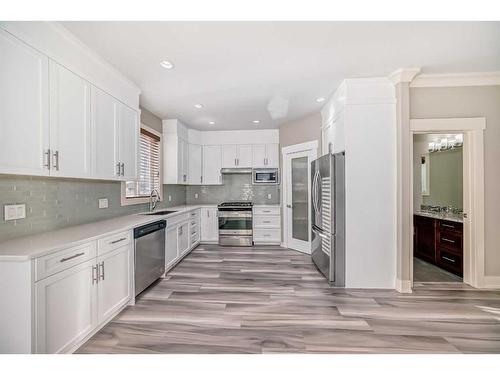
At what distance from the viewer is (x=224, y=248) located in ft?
16.4

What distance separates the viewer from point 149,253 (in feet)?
9.47

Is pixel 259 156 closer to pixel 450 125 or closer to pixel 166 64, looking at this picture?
pixel 166 64

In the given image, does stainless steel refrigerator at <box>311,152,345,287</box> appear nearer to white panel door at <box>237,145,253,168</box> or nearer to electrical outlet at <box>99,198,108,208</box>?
white panel door at <box>237,145,253,168</box>

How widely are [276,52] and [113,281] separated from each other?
2.66m

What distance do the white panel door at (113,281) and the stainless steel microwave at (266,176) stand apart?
3368 millimetres

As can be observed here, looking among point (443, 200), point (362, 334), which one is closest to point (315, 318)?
point (362, 334)

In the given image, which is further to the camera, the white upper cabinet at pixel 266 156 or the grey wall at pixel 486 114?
the white upper cabinet at pixel 266 156

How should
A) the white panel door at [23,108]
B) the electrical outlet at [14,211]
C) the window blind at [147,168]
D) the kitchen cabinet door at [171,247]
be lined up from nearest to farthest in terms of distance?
the white panel door at [23,108], the electrical outlet at [14,211], the kitchen cabinet door at [171,247], the window blind at [147,168]

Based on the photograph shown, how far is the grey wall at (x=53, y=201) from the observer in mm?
1843

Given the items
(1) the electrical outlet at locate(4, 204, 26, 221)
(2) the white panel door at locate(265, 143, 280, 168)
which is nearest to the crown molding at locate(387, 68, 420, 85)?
(2) the white panel door at locate(265, 143, 280, 168)

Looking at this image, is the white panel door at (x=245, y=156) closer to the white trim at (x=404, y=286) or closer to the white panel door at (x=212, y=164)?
the white panel door at (x=212, y=164)

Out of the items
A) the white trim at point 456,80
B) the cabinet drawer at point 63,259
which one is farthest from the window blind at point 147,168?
the white trim at point 456,80

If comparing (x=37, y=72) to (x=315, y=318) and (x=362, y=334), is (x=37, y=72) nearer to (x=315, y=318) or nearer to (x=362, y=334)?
(x=315, y=318)

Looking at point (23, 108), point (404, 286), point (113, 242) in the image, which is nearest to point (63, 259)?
point (113, 242)
